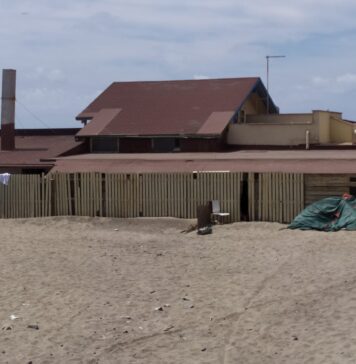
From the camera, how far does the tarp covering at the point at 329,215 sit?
22.1 m

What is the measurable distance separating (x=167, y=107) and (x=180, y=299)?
72.6 feet

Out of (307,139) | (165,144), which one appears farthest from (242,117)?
(307,139)

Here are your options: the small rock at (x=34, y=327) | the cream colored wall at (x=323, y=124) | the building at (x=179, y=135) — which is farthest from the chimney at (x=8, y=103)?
the small rock at (x=34, y=327)

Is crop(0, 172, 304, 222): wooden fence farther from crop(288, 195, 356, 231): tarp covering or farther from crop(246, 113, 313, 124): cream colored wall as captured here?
crop(246, 113, 313, 124): cream colored wall

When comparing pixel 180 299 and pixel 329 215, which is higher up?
pixel 329 215

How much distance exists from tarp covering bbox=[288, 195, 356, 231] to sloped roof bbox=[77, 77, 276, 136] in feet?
29.8

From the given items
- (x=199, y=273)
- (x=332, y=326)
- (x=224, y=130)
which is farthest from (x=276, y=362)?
(x=224, y=130)

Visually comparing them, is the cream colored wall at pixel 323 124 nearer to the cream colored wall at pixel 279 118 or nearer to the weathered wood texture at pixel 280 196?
the cream colored wall at pixel 279 118

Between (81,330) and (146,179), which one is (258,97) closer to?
(146,179)

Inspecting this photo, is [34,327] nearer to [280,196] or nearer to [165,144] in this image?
[280,196]

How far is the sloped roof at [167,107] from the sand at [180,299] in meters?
11.1

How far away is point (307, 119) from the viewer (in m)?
36.2

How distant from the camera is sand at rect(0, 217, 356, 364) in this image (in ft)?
32.8

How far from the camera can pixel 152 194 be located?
25.8m
